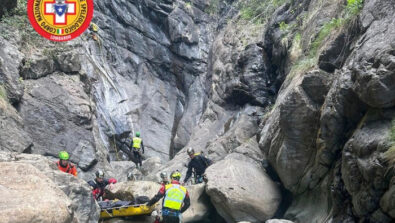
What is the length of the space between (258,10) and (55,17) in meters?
10.2

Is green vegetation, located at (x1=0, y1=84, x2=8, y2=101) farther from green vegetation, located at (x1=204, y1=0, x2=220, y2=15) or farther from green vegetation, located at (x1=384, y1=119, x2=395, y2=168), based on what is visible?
green vegetation, located at (x1=204, y1=0, x2=220, y2=15)

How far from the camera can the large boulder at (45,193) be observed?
6.30 metres

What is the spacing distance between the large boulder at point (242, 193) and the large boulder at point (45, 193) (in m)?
3.74

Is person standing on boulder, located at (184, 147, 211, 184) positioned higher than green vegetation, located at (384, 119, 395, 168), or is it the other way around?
green vegetation, located at (384, 119, 395, 168)

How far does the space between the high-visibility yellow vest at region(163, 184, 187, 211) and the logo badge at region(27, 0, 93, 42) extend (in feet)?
34.0

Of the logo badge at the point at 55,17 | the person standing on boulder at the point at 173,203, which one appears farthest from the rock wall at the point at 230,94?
the person standing on boulder at the point at 173,203

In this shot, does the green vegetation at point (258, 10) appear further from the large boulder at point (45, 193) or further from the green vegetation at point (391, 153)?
the large boulder at point (45, 193)

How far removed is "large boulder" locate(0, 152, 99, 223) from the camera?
630cm

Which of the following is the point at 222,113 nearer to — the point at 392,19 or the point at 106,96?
the point at 106,96

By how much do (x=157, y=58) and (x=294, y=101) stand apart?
15697mm

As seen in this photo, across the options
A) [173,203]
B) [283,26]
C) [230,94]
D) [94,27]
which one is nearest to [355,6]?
[173,203]

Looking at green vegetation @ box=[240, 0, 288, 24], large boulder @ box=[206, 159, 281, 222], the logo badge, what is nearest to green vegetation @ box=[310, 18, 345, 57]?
large boulder @ box=[206, 159, 281, 222]

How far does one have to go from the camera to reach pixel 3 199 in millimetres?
6219

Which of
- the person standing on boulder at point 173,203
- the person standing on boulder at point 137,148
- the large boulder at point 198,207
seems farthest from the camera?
the person standing on boulder at point 137,148
